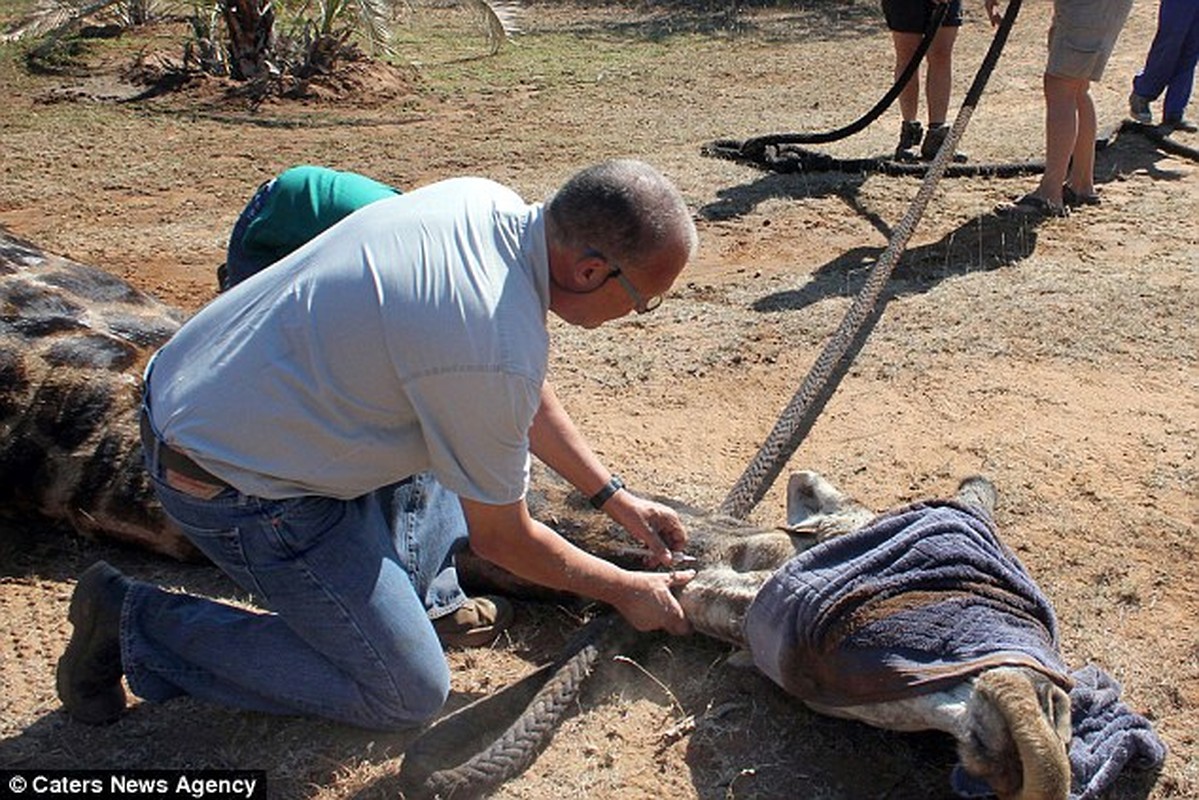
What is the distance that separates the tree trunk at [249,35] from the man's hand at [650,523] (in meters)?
7.56

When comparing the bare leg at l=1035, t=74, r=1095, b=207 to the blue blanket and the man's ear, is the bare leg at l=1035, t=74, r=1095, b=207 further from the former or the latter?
the man's ear

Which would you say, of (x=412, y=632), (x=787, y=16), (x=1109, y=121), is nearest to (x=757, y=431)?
(x=412, y=632)

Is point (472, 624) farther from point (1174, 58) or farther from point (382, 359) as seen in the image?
point (1174, 58)

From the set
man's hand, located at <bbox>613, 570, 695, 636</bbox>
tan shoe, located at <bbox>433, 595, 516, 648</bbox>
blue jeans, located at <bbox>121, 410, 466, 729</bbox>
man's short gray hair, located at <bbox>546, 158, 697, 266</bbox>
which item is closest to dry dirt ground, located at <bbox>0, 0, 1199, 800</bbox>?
tan shoe, located at <bbox>433, 595, 516, 648</bbox>

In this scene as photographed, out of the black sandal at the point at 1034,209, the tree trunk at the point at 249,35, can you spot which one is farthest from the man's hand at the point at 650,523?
the tree trunk at the point at 249,35

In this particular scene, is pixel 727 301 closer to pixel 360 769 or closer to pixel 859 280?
pixel 859 280

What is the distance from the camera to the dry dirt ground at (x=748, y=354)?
3.14 metres

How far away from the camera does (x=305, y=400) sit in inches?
108

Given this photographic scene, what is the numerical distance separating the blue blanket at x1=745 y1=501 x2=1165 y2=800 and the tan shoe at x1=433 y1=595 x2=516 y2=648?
0.78 m

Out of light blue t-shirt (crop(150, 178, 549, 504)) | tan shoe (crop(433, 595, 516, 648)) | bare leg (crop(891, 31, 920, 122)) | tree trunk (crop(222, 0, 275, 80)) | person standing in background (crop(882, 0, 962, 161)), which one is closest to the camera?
light blue t-shirt (crop(150, 178, 549, 504))

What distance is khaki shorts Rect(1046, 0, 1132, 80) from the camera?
6.34 meters

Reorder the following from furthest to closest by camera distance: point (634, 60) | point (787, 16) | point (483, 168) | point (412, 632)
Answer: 1. point (787, 16)
2. point (634, 60)
3. point (483, 168)
4. point (412, 632)

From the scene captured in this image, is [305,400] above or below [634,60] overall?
above

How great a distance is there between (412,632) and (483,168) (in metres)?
5.14
